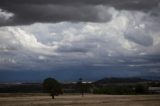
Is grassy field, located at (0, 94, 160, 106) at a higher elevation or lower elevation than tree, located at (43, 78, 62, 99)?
lower

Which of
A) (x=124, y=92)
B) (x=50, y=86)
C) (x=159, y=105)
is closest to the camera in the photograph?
(x=159, y=105)

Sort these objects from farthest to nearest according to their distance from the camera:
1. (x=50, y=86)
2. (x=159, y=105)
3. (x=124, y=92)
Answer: (x=124, y=92)
(x=50, y=86)
(x=159, y=105)

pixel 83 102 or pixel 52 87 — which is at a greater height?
pixel 52 87

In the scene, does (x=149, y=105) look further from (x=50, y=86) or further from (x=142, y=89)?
(x=142, y=89)

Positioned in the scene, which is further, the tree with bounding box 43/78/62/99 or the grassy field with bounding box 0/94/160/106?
the tree with bounding box 43/78/62/99

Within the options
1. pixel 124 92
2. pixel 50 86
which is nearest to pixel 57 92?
pixel 50 86

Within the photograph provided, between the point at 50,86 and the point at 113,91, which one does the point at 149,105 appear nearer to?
the point at 50,86

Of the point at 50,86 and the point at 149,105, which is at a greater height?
the point at 50,86

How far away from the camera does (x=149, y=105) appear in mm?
84625

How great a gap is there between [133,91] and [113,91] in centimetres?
1020

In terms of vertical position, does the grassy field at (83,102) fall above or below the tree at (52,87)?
below

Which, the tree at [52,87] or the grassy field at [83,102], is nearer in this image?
the grassy field at [83,102]

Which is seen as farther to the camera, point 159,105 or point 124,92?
point 124,92

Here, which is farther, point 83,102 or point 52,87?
point 52,87
